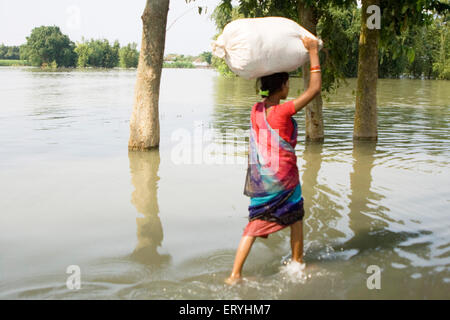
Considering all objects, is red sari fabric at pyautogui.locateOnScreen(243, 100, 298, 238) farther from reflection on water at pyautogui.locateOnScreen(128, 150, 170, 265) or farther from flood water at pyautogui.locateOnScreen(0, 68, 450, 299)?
reflection on water at pyautogui.locateOnScreen(128, 150, 170, 265)

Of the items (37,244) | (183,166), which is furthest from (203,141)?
(37,244)

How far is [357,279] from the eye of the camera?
13.4 feet

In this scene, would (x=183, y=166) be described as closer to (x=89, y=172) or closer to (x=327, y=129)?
(x=89, y=172)

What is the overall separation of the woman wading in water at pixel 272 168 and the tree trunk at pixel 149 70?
19.4 feet

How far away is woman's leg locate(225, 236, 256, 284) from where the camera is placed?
154 inches

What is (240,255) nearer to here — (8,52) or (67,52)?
(67,52)

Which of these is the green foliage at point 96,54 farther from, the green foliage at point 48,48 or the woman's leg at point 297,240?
the woman's leg at point 297,240

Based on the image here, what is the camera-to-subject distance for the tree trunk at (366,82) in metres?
10.2

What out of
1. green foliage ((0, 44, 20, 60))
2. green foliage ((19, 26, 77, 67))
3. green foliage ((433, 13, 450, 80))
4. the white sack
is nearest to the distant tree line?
green foliage ((19, 26, 77, 67))

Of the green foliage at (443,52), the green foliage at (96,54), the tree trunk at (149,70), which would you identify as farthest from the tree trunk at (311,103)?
the green foliage at (96,54)

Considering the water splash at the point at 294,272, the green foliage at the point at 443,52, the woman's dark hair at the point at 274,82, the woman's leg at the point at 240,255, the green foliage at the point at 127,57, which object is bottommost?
the water splash at the point at 294,272

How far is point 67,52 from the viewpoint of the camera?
13550 centimetres
